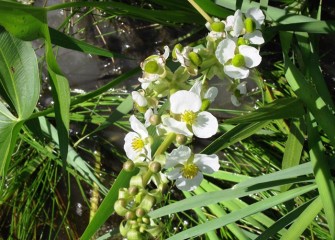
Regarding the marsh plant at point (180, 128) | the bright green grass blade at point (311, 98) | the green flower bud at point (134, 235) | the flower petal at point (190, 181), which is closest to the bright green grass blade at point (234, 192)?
the marsh plant at point (180, 128)

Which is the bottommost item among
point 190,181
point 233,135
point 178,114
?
point 233,135

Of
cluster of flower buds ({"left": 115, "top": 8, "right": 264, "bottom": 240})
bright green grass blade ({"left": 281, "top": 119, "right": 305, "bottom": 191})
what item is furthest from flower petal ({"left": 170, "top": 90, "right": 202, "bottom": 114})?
bright green grass blade ({"left": 281, "top": 119, "right": 305, "bottom": 191})

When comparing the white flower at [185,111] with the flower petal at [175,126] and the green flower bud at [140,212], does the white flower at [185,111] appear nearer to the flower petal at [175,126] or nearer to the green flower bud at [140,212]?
the flower petal at [175,126]

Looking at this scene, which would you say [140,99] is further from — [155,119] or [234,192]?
[234,192]

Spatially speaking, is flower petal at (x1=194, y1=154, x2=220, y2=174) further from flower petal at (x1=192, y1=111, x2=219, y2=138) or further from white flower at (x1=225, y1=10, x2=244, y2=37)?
white flower at (x1=225, y1=10, x2=244, y2=37)

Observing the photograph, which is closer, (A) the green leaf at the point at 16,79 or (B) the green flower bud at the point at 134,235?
(B) the green flower bud at the point at 134,235

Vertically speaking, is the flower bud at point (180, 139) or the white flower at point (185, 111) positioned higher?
the white flower at point (185, 111)

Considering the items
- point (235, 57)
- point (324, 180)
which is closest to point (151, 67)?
point (235, 57)

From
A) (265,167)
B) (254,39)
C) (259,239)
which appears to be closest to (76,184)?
(265,167)
